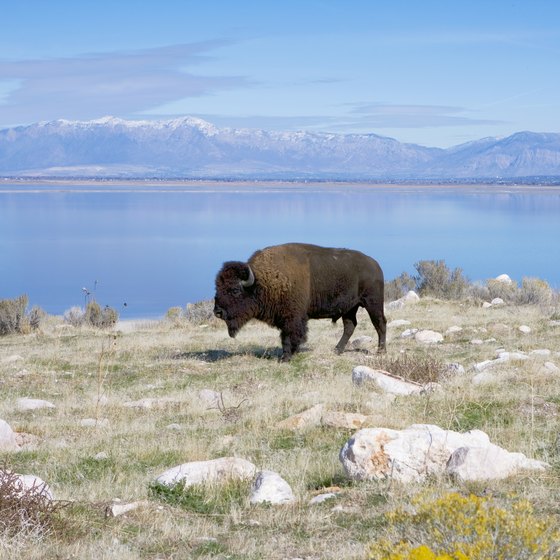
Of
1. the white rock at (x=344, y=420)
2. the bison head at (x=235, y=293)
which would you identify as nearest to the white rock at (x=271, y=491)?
the white rock at (x=344, y=420)

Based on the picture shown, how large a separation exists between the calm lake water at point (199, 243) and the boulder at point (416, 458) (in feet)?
114

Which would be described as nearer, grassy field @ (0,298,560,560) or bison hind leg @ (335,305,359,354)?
grassy field @ (0,298,560,560)

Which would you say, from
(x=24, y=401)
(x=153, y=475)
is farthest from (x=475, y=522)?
(x=24, y=401)

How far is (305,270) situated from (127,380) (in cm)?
360

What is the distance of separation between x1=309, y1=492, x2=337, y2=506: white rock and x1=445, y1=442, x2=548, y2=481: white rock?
903 millimetres

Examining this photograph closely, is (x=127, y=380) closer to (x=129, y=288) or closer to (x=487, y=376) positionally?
(x=487, y=376)

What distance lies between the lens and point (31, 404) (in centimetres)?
1209

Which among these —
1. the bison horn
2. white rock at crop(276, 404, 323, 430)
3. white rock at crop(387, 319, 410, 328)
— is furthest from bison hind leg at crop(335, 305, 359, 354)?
white rock at crop(276, 404, 323, 430)

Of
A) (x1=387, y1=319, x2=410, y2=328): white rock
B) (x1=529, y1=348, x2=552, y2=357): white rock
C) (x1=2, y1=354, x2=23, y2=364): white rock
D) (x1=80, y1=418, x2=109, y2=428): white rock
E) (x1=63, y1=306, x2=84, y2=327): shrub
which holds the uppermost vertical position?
(x1=80, y1=418, x2=109, y2=428): white rock

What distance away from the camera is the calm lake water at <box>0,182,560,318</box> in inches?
2120

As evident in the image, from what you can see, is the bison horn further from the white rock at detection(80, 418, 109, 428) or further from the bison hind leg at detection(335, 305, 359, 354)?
the white rock at detection(80, 418, 109, 428)

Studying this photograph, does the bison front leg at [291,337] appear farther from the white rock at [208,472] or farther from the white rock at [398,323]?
the white rock at [208,472]

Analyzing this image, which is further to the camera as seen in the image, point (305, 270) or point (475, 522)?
point (305, 270)

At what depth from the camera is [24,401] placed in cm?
1223
